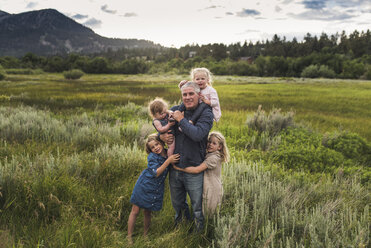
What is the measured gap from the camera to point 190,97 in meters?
2.73

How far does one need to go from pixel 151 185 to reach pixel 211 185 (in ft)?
2.45

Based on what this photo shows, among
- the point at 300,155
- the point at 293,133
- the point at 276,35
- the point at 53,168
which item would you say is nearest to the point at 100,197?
the point at 53,168

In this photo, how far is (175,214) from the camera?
10.6ft

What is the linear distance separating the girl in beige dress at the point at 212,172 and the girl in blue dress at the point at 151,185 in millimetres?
237

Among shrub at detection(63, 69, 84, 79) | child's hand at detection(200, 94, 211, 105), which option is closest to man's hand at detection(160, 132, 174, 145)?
child's hand at detection(200, 94, 211, 105)

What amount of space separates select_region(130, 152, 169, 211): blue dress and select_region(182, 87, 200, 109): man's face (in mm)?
782

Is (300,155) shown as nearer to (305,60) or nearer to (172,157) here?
(172,157)

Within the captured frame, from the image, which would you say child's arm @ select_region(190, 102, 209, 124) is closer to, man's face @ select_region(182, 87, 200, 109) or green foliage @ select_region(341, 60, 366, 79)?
man's face @ select_region(182, 87, 200, 109)

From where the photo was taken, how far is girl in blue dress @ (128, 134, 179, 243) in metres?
2.83

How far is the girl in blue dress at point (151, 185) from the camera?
2834 mm

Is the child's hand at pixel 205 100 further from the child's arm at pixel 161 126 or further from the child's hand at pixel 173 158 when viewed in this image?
the child's hand at pixel 173 158

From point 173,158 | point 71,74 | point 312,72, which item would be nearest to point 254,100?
point 173,158

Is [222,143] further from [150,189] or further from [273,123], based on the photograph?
[273,123]

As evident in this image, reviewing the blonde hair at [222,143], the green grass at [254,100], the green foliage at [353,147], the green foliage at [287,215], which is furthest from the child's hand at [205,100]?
the green grass at [254,100]
